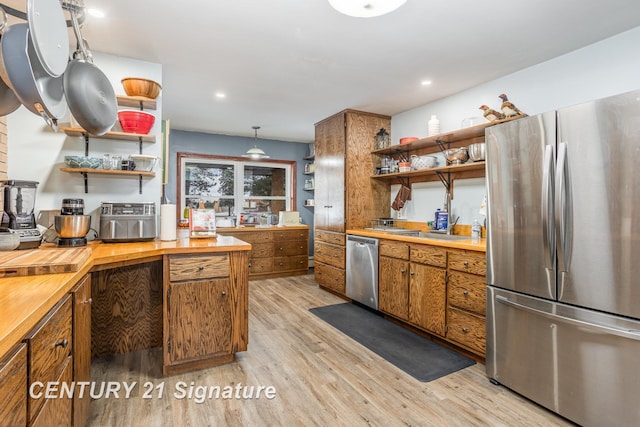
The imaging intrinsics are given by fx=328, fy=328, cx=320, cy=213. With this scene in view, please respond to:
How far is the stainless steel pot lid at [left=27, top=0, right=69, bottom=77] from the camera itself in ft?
3.10

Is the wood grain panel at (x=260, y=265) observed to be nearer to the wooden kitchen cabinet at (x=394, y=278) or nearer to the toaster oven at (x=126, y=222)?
the wooden kitchen cabinet at (x=394, y=278)

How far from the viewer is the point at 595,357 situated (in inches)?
64.6

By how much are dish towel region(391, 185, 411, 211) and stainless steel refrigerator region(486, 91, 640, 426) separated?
1784 mm

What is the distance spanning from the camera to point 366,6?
1.66 meters

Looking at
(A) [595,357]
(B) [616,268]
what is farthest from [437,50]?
(A) [595,357]

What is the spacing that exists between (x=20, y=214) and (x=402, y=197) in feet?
11.2

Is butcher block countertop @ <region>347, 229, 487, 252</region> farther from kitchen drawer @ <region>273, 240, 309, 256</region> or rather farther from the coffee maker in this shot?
the coffee maker

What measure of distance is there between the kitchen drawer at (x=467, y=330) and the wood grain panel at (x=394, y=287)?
510 millimetres

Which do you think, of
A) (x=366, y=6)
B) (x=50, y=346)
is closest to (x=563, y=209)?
(x=366, y=6)

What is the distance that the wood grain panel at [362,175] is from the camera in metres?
4.08

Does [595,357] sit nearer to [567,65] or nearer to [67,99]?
[567,65]

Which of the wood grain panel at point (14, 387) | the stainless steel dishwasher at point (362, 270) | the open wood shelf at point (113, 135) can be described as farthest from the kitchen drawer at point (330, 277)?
the wood grain panel at point (14, 387)

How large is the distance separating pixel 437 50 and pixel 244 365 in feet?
9.14

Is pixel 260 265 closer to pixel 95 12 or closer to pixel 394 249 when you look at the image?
pixel 394 249
